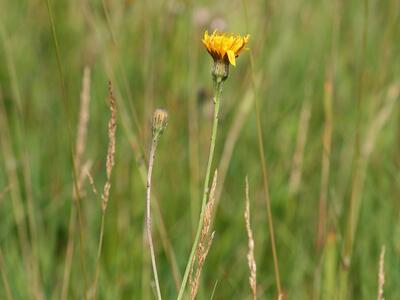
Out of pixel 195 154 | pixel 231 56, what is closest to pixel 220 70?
pixel 231 56

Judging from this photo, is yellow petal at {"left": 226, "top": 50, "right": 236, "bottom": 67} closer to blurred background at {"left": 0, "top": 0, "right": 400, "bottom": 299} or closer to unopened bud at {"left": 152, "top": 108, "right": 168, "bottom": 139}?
unopened bud at {"left": 152, "top": 108, "right": 168, "bottom": 139}

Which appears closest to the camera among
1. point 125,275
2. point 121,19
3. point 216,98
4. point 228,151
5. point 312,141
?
point 216,98

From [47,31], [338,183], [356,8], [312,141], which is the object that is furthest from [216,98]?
[356,8]

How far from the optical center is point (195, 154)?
6.51 ft

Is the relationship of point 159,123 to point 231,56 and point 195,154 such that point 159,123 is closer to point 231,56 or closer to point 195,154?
point 231,56

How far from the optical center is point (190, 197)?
1953 mm

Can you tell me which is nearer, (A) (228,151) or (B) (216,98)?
(B) (216,98)

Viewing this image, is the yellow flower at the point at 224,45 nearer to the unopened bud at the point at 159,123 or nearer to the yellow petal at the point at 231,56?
the yellow petal at the point at 231,56

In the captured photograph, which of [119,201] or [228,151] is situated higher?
[228,151]

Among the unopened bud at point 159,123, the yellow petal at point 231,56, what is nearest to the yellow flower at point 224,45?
the yellow petal at point 231,56

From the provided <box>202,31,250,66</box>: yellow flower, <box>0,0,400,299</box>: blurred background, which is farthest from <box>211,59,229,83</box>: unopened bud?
<box>0,0,400,299</box>: blurred background

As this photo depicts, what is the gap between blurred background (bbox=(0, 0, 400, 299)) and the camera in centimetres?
168

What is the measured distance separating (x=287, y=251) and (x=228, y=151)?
1.00 ft

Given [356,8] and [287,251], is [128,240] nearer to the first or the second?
[287,251]
